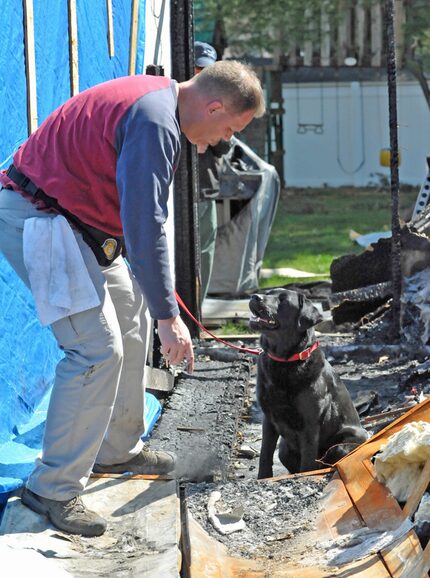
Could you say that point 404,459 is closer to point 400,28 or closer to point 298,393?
point 298,393

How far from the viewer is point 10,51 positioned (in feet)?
16.5

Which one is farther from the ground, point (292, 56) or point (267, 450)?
point (292, 56)

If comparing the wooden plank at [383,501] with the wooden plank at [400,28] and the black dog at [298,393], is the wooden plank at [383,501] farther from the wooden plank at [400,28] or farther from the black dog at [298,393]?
the wooden plank at [400,28]

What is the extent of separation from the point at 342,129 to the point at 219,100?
2193 centimetres

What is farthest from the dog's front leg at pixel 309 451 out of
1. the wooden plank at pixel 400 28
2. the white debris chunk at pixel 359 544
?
the wooden plank at pixel 400 28

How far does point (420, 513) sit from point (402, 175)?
21596mm

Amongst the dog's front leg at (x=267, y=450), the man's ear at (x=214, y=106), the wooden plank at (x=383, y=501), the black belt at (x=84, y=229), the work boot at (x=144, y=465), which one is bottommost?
the dog's front leg at (x=267, y=450)

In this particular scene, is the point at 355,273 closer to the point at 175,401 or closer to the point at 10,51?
the point at 175,401

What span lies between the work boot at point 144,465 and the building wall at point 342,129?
818 inches

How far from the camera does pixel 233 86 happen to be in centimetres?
414

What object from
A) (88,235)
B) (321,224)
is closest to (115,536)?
(88,235)

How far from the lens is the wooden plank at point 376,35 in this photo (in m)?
21.5

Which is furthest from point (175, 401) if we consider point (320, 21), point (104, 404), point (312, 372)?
point (320, 21)

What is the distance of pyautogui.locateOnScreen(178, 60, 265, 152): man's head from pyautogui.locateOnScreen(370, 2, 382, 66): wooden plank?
18.1 m
